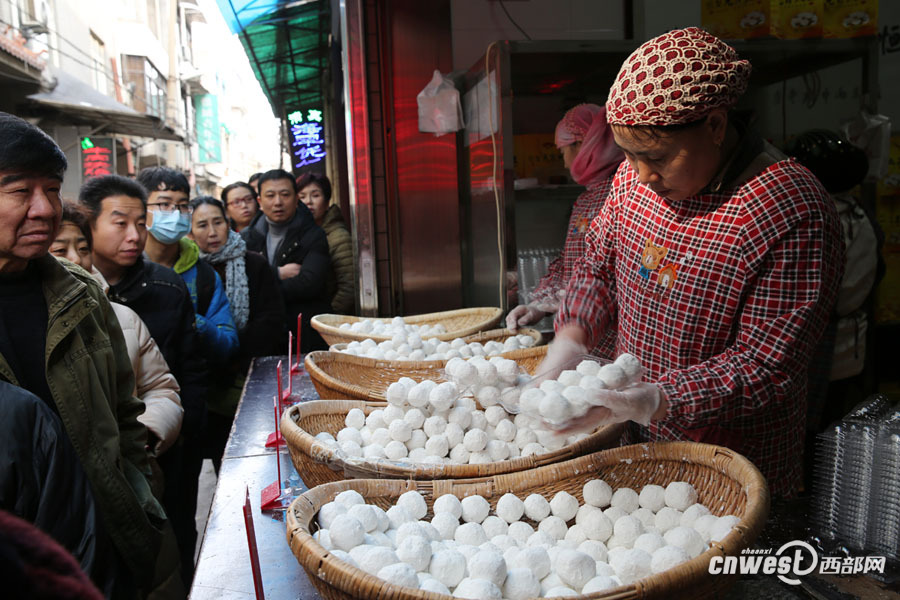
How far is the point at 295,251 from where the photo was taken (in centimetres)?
431

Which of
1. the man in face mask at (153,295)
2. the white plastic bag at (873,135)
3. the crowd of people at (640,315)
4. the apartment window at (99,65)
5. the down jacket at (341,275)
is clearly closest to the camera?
the crowd of people at (640,315)

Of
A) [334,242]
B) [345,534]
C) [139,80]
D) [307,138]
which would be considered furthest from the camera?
[139,80]

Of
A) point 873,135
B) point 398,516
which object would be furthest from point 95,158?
point 398,516

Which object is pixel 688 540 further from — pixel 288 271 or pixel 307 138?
pixel 307 138

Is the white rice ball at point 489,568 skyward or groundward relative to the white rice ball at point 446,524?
skyward

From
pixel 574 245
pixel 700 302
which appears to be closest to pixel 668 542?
pixel 700 302

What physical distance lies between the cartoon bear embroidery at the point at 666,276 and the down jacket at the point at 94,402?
147 cm

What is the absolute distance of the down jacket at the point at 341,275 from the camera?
4492mm

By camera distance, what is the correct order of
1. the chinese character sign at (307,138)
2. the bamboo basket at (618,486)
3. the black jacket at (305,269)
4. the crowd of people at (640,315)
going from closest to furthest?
the bamboo basket at (618,486) → the crowd of people at (640,315) → the black jacket at (305,269) → the chinese character sign at (307,138)

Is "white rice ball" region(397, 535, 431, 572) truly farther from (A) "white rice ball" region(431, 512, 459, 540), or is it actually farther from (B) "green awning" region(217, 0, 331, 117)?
(B) "green awning" region(217, 0, 331, 117)

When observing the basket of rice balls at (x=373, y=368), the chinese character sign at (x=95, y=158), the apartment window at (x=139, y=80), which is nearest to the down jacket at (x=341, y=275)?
the basket of rice balls at (x=373, y=368)

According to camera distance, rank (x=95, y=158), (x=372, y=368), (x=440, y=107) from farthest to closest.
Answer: (x=95, y=158)
(x=440, y=107)
(x=372, y=368)

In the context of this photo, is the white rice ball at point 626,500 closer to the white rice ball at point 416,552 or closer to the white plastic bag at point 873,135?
the white rice ball at point 416,552

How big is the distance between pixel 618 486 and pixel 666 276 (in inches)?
21.9
